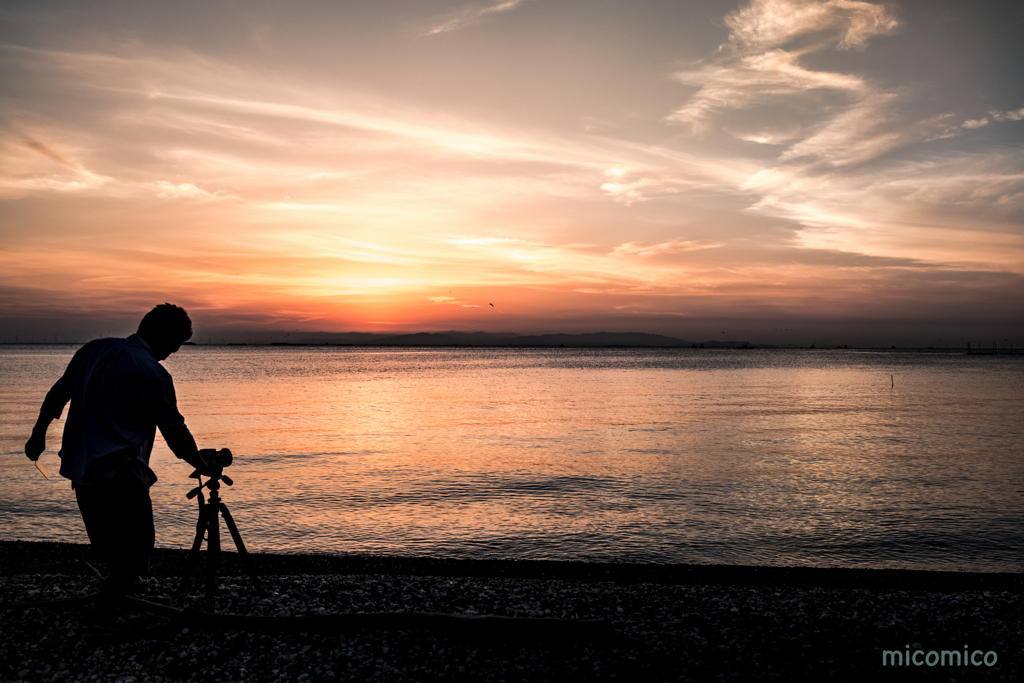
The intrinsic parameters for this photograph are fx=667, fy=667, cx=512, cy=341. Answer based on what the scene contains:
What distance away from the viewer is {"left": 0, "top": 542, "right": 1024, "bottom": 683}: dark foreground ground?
5586mm

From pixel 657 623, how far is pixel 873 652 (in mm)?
1947

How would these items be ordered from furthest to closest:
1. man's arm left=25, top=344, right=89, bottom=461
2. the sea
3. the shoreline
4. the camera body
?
1. the sea
2. the shoreline
3. the camera body
4. man's arm left=25, top=344, right=89, bottom=461

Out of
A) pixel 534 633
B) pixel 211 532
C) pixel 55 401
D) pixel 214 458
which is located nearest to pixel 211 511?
pixel 211 532

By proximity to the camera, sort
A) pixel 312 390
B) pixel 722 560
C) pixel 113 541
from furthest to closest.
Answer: pixel 312 390 < pixel 722 560 < pixel 113 541

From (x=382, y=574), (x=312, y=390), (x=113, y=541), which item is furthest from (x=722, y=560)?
(x=312, y=390)

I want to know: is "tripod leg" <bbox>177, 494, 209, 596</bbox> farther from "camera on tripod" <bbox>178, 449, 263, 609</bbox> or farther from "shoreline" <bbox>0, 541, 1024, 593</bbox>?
"shoreline" <bbox>0, 541, 1024, 593</bbox>

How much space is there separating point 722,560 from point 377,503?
7330 mm

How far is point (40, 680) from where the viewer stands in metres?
5.31

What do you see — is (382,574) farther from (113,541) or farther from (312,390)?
(312,390)

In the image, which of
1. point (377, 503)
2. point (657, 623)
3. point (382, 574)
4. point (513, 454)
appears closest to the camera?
point (657, 623)

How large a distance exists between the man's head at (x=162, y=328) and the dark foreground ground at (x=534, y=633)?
2.56 metres

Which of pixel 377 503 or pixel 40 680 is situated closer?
pixel 40 680

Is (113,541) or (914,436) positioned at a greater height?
(113,541)

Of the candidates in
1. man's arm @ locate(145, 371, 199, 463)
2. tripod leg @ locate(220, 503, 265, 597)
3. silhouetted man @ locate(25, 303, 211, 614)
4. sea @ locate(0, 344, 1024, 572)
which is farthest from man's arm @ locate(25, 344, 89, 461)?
sea @ locate(0, 344, 1024, 572)
